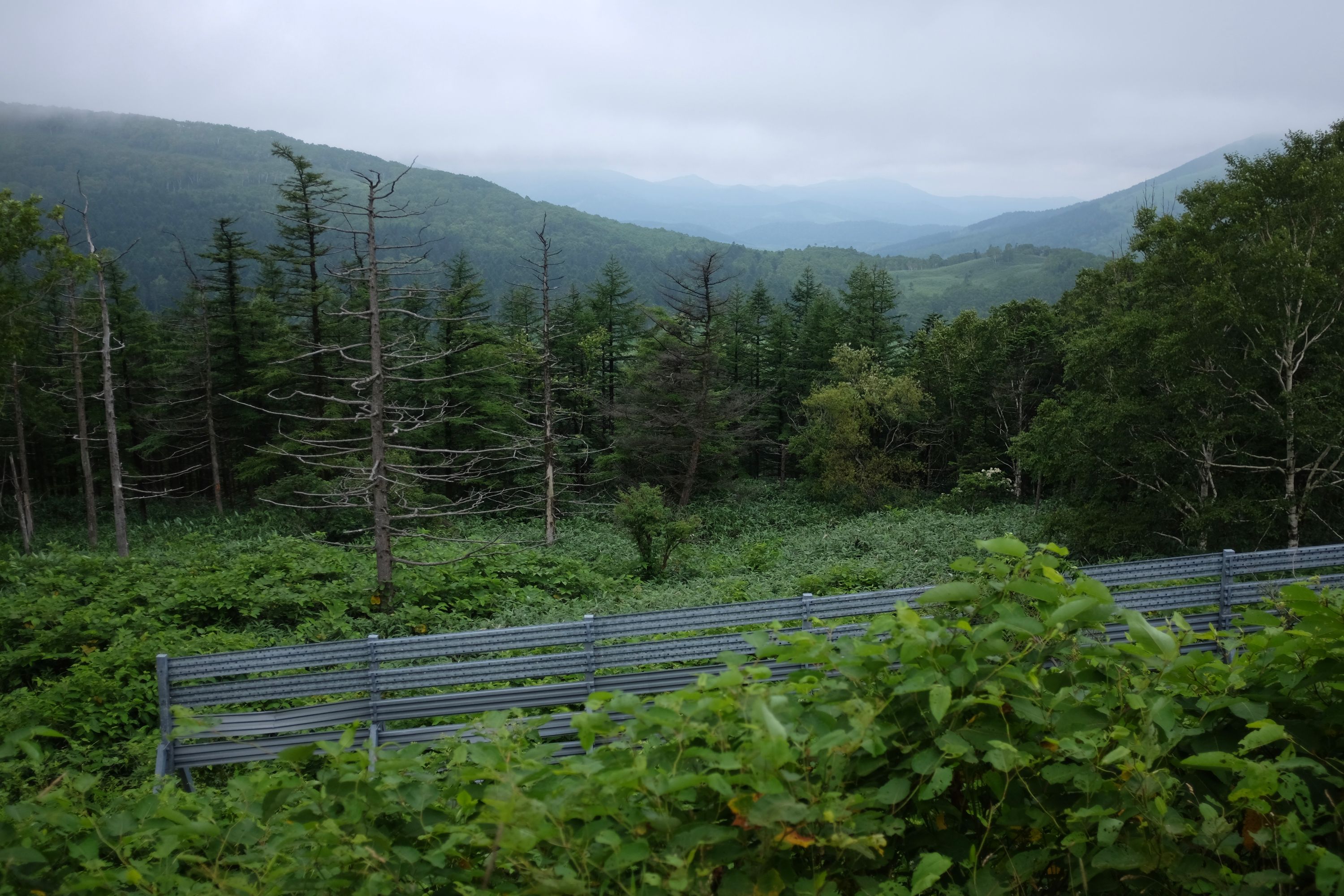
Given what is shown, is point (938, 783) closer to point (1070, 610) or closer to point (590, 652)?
point (1070, 610)

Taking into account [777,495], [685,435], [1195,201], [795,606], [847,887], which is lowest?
[777,495]

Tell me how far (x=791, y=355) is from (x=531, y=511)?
69.9 feet

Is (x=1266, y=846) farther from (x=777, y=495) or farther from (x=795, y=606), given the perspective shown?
(x=777, y=495)

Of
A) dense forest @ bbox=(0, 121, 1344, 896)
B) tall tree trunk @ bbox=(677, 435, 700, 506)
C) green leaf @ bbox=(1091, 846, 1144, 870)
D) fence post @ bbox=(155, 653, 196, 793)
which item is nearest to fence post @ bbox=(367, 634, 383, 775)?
dense forest @ bbox=(0, 121, 1344, 896)

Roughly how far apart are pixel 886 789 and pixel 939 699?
0.87 ft

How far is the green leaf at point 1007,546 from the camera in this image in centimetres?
175

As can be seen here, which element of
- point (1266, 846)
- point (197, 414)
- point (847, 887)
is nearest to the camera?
point (1266, 846)

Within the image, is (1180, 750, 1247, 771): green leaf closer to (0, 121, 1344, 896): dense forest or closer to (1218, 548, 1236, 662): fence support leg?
(0, 121, 1344, 896): dense forest

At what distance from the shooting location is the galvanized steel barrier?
748 cm

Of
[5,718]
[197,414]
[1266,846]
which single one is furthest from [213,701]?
[197,414]

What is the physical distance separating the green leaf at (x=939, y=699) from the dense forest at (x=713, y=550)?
12mm

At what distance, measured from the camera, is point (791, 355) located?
47.2 m

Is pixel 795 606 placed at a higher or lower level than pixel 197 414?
higher

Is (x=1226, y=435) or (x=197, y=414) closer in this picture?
(x=1226, y=435)
